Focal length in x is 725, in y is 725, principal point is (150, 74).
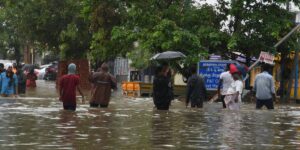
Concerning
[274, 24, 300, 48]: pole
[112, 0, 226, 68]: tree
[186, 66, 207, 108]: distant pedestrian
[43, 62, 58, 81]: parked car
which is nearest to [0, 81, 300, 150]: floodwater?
[186, 66, 207, 108]: distant pedestrian

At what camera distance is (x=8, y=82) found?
26219 mm

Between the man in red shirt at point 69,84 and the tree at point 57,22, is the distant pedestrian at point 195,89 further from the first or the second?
the tree at point 57,22

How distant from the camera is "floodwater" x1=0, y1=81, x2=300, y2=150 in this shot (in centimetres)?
1109

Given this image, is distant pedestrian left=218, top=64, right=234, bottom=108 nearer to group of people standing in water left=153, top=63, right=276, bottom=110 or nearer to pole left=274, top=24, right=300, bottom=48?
group of people standing in water left=153, top=63, right=276, bottom=110

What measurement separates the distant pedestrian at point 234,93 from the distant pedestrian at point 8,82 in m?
9.60

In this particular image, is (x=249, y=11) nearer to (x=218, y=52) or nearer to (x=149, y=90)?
(x=218, y=52)

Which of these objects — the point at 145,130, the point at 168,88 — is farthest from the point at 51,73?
the point at 145,130

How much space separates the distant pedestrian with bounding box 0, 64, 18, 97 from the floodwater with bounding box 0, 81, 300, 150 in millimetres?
7390

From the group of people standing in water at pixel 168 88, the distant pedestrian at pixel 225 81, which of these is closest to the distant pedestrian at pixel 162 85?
the group of people standing in water at pixel 168 88

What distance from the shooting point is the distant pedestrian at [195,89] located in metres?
19.7

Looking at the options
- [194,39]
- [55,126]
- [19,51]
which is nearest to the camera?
[55,126]

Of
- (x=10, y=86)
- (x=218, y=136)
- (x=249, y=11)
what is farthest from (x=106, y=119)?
(x=249, y=11)

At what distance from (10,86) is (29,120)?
36.8ft

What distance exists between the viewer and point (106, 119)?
16.1 meters
